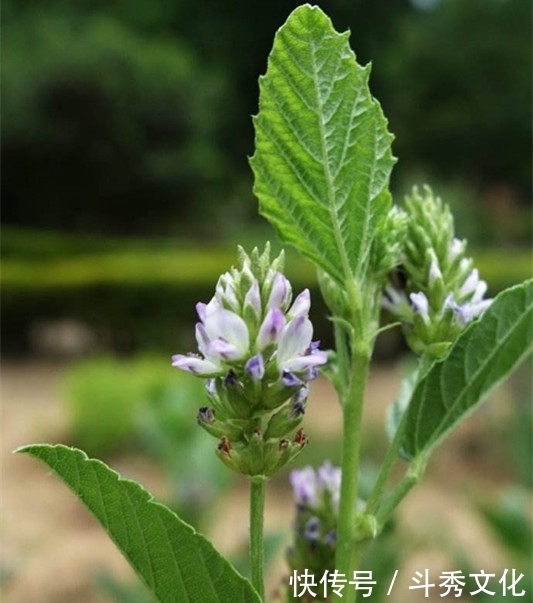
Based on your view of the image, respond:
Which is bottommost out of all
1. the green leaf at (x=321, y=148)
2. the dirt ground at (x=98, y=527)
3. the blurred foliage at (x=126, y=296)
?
the green leaf at (x=321, y=148)

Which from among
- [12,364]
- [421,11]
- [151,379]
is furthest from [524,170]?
[151,379]

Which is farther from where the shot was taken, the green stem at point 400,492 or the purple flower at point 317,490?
the purple flower at point 317,490

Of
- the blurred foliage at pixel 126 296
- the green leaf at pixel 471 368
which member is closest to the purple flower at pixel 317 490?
the green leaf at pixel 471 368

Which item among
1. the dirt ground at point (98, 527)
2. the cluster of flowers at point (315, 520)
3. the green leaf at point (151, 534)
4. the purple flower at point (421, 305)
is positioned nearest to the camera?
the green leaf at point (151, 534)

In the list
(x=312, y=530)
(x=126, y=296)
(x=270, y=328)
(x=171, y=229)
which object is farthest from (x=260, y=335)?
(x=171, y=229)

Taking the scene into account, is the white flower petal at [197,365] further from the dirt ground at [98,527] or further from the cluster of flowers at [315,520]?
the dirt ground at [98,527]

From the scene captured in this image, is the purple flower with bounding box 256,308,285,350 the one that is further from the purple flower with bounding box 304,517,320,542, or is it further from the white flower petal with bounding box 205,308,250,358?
the purple flower with bounding box 304,517,320,542

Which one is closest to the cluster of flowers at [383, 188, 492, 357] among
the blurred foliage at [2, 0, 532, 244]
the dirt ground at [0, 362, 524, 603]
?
the dirt ground at [0, 362, 524, 603]

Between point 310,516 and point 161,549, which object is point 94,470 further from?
point 310,516
